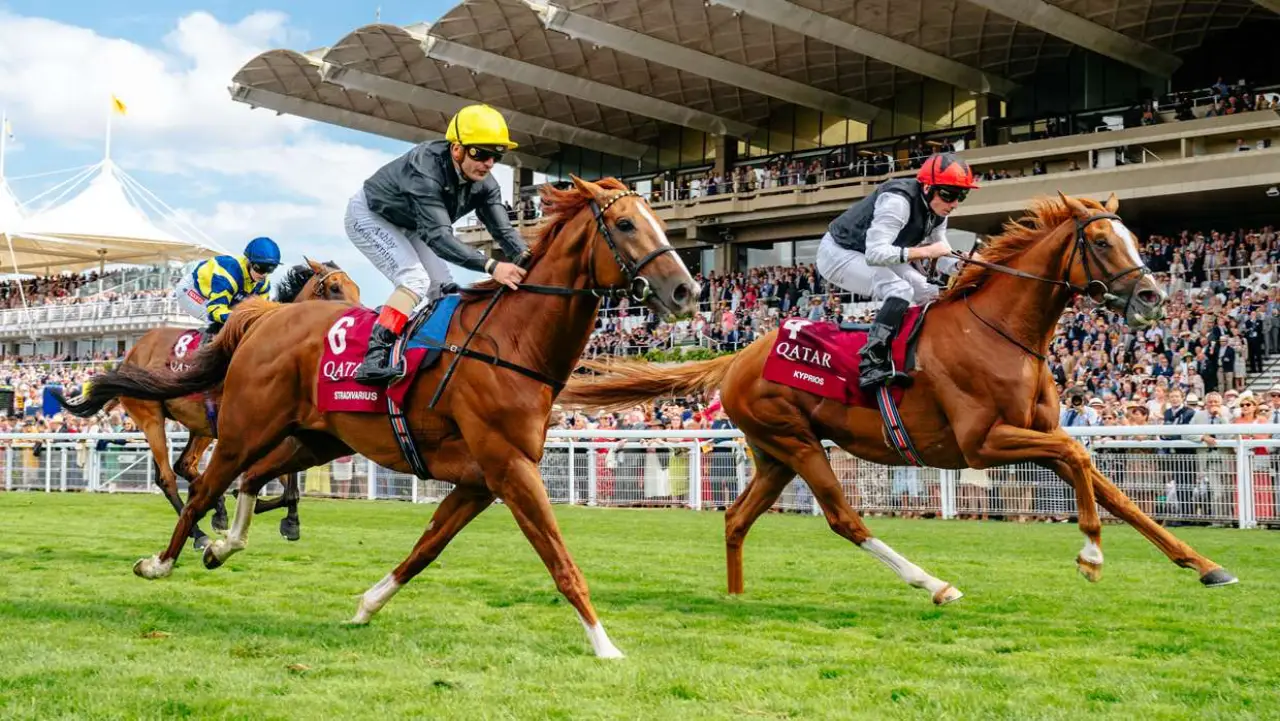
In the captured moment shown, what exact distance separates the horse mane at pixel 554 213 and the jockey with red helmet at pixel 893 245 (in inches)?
68.4

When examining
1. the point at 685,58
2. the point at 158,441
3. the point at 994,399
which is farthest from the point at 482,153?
the point at 685,58

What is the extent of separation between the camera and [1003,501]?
11922 millimetres

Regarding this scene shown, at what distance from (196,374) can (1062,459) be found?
4.24 m

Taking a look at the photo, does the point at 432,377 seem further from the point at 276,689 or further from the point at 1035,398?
the point at 1035,398

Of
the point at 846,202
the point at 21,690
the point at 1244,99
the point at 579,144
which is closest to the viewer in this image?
the point at 21,690

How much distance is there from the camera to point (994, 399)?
5.92 m

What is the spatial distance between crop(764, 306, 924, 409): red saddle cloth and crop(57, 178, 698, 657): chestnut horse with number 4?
170cm

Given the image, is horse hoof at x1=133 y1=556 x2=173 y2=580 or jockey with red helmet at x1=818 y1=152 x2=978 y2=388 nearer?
horse hoof at x1=133 y1=556 x2=173 y2=580

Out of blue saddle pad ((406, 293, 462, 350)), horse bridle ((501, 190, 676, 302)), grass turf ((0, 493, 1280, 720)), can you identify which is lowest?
grass turf ((0, 493, 1280, 720))

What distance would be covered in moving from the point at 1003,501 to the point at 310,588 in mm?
7453

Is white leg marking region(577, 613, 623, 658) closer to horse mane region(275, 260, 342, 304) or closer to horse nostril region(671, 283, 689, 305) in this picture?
horse nostril region(671, 283, 689, 305)

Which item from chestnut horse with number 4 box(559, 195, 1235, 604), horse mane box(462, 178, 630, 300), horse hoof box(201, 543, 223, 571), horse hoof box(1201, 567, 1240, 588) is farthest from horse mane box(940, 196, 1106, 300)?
horse hoof box(201, 543, 223, 571)

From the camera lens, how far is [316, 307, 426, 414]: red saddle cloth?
529 cm

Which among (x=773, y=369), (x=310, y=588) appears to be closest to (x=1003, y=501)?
(x=773, y=369)
